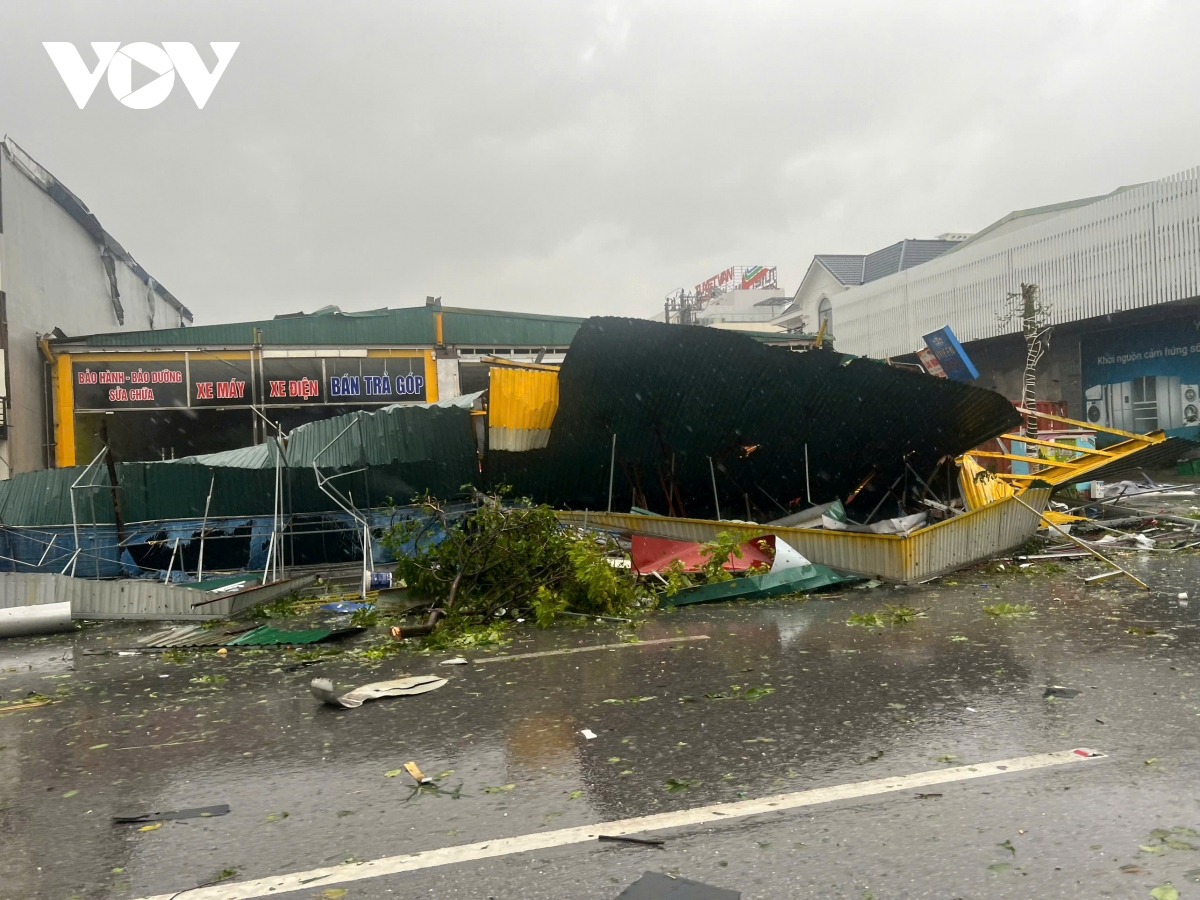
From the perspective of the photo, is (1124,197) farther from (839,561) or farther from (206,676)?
(206,676)

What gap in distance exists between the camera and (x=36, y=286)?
76.2ft

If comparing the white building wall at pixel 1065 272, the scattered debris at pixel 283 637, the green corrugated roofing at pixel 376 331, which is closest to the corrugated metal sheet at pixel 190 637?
the scattered debris at pixel 283 637

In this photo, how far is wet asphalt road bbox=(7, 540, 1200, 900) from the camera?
3.36m

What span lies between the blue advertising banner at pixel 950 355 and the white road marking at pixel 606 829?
12.0 meters

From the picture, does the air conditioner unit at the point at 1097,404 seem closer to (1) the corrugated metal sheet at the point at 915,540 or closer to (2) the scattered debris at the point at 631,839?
(1) the corrugated metal sheet at the point at 915,540

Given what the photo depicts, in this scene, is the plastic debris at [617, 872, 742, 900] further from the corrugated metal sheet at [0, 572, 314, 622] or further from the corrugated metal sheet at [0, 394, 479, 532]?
the corrugated metal sheet at [0, 394, 479, 532]

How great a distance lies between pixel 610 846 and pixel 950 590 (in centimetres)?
752

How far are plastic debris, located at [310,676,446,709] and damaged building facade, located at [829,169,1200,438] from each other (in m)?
28.2

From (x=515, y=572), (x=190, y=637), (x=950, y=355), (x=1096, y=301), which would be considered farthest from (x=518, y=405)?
(x=1096, y=301)

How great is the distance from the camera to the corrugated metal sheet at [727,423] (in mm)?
12180

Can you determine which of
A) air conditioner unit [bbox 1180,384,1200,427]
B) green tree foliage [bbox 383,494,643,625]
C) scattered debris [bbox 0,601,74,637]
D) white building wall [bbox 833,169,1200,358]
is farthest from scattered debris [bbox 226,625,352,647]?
air conditioner unit [bbox 1180,384,1200,427]

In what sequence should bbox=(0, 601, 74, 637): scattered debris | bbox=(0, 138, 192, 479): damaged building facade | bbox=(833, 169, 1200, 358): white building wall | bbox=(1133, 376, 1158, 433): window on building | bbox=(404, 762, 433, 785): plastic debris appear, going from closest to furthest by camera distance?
bbox=(404, 762, 433, 785): plastic debris, bbox=(0, 601, 74, 637): scattered debris, bbox=(0, 138, 192, 479): damaged building facade, bbox=(833, 169, 1200, 358): white building wall, bbox=(1133, 376, 1158, 433): window on building

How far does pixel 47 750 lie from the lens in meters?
5.32

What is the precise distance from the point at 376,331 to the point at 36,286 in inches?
359
